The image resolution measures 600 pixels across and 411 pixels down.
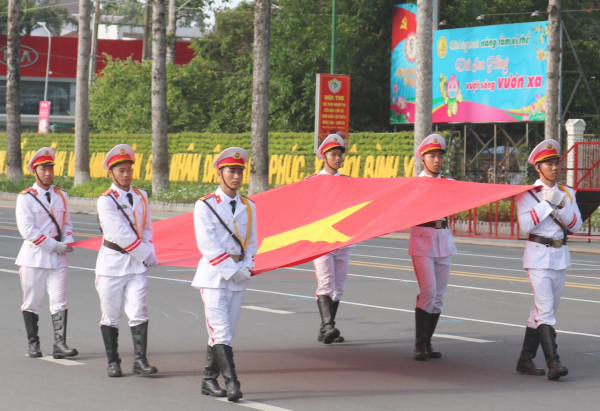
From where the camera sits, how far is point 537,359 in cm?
883

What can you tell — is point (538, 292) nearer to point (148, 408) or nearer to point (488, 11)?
point (148, 408)

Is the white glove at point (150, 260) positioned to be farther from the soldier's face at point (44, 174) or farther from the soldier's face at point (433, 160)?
the soldier's face at point (433, 160)

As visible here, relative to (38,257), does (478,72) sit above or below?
above

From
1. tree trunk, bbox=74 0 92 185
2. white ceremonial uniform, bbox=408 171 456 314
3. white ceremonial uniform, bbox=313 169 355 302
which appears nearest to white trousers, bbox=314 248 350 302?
white ceremonial uniform, bbox=313 169 355 302

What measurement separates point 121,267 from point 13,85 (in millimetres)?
34267

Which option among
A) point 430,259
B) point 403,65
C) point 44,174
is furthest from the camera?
point 403,65

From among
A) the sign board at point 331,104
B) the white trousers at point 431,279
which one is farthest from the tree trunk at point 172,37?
the white trousers at point 431,279

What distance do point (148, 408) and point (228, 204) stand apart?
175 cm

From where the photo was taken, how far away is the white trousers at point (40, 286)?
873 centimetres

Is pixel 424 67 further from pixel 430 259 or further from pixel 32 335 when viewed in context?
pixel 32 335

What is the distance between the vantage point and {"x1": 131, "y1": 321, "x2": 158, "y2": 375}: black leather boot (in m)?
7.84

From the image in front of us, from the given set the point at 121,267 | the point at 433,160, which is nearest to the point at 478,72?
the point at 433,160

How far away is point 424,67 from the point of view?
979 inches

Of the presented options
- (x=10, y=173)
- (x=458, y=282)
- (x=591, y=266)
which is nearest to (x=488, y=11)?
(x=10, y=173)
